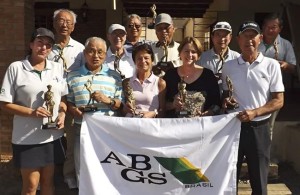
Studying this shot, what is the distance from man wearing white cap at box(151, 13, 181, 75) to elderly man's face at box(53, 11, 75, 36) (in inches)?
38.5

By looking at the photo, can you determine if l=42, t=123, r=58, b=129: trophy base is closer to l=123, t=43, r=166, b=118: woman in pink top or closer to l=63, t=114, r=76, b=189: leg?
l=123, t=43, r=166, b=118: woman in pink top

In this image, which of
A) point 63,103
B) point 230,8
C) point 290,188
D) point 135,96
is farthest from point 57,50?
point 230,8

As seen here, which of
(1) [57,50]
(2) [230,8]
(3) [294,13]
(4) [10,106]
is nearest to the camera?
(4) [10,106]

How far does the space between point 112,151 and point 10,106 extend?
3.40ft

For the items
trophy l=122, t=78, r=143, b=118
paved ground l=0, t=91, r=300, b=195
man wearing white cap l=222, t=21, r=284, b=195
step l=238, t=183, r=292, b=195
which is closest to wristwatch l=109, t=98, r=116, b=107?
trophy l=122, t=78, r=143, b=118

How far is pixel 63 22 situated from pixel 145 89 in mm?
1265

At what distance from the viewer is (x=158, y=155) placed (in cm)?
402

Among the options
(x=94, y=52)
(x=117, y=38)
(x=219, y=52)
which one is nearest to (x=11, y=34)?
(x=117, y=38)

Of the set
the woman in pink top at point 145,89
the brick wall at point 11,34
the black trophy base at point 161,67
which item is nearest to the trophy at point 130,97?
the woman in pink top at point 145,89

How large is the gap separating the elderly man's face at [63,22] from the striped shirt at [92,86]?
2.44 ft

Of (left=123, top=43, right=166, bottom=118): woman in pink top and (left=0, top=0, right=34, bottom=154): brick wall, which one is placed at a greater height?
(left=0, top=0, right=34, bottom=154): brick wall

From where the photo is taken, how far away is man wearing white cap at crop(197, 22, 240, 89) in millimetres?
4484

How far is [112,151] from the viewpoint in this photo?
4.04m

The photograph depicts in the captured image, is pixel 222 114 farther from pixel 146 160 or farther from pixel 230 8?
pixel 230 8
